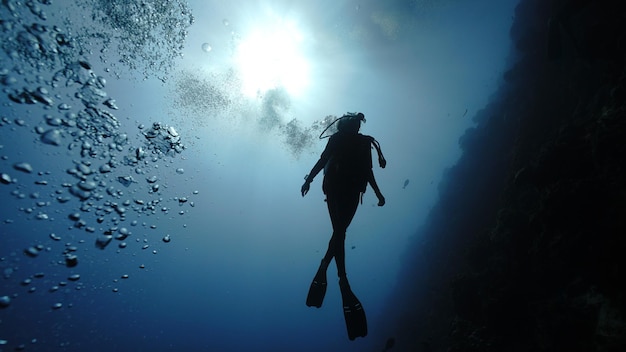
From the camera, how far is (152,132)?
11.3 meters

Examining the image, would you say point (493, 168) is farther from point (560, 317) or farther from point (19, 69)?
point (19, 69)

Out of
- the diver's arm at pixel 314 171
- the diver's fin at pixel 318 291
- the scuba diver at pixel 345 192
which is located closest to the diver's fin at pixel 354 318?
the scuba diver at pixel 345 192

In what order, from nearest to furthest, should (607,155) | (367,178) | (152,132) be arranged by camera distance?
1. (367,178)
2. (607,155)
3. (152,132)

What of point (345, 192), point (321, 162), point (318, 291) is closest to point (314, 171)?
point (321, 162)

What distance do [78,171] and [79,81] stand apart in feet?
12.3

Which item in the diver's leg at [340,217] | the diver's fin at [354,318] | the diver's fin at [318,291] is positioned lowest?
the diver's fin at [354,318]

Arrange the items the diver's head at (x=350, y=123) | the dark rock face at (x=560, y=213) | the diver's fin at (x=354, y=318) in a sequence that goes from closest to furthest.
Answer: the diver's fin at (x=354, y=318) < the diver's head at (x=350, y=123) < the dark rock face at (x=560, y=213)

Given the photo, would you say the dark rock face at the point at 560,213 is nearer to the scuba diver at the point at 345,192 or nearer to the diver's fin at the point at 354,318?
the diver's fin at the point at 354,318

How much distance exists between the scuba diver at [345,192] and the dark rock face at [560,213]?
559 cm

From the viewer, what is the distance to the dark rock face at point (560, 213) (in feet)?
20.8

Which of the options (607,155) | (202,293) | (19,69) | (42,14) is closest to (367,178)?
(607,155)

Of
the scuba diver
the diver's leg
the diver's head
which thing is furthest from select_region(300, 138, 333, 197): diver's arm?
the diver's leg

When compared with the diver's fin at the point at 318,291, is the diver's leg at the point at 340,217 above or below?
above

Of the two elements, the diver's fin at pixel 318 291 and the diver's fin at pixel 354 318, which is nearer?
the diver's fin at pixel 354 318
